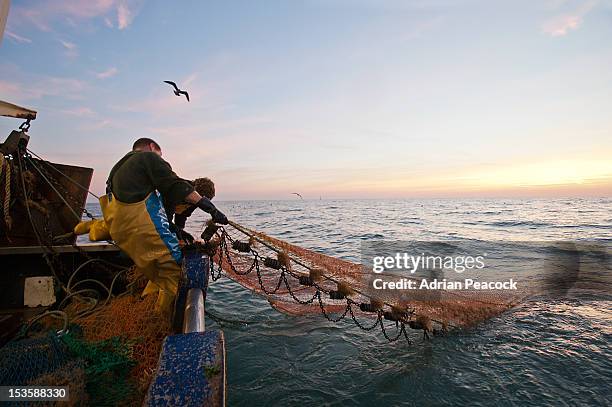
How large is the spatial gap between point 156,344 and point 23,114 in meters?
5.10

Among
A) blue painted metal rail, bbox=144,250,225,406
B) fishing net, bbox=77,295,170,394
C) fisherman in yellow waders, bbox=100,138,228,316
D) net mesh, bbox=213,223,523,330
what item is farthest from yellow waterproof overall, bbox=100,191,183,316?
net mesh, bbox=213,223,523,330

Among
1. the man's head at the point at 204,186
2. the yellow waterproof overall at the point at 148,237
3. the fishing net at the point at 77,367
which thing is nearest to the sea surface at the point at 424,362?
the man's head at the point at 204,186

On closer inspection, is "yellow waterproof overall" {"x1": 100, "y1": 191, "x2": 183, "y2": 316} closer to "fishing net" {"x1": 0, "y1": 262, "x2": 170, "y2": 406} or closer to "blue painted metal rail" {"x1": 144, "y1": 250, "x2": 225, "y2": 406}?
"fishing net" {"x1": 0, "y1": 262, "x2": 170, "y2": 406}

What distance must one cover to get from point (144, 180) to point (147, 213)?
1.20 feet

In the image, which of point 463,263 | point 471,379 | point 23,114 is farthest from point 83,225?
point 463,263

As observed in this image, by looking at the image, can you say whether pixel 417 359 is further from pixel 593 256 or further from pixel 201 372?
pixel 593 256

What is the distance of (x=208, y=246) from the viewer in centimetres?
364

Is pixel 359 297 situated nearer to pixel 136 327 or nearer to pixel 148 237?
pixel 136 327

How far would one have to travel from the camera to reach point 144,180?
3.19 meters

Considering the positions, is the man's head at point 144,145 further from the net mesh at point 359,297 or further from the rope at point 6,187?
the rope at point 6,187

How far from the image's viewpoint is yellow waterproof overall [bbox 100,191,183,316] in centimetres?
306

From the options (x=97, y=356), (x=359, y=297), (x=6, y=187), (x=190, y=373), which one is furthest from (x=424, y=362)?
(x=6, y=187)

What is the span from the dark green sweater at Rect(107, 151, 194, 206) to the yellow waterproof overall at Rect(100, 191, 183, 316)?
8cm

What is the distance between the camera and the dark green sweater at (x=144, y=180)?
3.07 m
